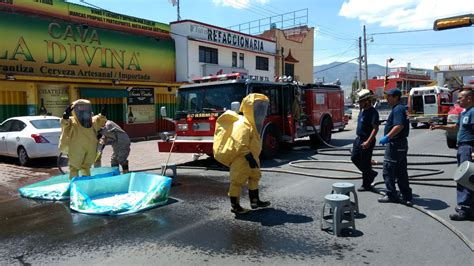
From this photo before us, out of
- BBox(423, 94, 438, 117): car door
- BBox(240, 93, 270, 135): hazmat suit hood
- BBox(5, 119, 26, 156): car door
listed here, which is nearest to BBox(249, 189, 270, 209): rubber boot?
BBox(240, 93, 270, 135): hazmat suit hood

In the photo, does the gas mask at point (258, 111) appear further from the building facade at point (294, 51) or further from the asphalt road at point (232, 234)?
the building facade at point (294, 51)

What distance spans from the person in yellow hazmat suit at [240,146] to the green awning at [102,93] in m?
13.4

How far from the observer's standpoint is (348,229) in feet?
16.8

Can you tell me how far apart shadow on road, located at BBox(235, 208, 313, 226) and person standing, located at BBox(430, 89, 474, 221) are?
6.32ft

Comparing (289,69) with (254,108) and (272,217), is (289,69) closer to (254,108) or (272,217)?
(254,108)

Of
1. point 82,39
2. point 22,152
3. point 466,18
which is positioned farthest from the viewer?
point 82,39

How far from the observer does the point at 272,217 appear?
19.1ft

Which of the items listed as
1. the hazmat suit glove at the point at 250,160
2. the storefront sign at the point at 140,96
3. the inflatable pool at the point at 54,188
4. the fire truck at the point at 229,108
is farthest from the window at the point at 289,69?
the hazmat suit glove at the point at 250,160

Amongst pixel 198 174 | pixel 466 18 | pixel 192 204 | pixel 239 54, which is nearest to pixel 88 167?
pixel 192 204

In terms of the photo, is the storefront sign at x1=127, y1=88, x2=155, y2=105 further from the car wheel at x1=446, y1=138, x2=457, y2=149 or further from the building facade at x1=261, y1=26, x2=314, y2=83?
the car wheel at x1=446, y1=138, x2=457, y2=149

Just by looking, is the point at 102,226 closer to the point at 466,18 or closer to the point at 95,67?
the point at 466,18

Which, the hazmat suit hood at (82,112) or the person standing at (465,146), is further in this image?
the hazmat suit hood at (82,112)

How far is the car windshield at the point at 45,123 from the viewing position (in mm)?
11695

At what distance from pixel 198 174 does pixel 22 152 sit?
5471 mm
